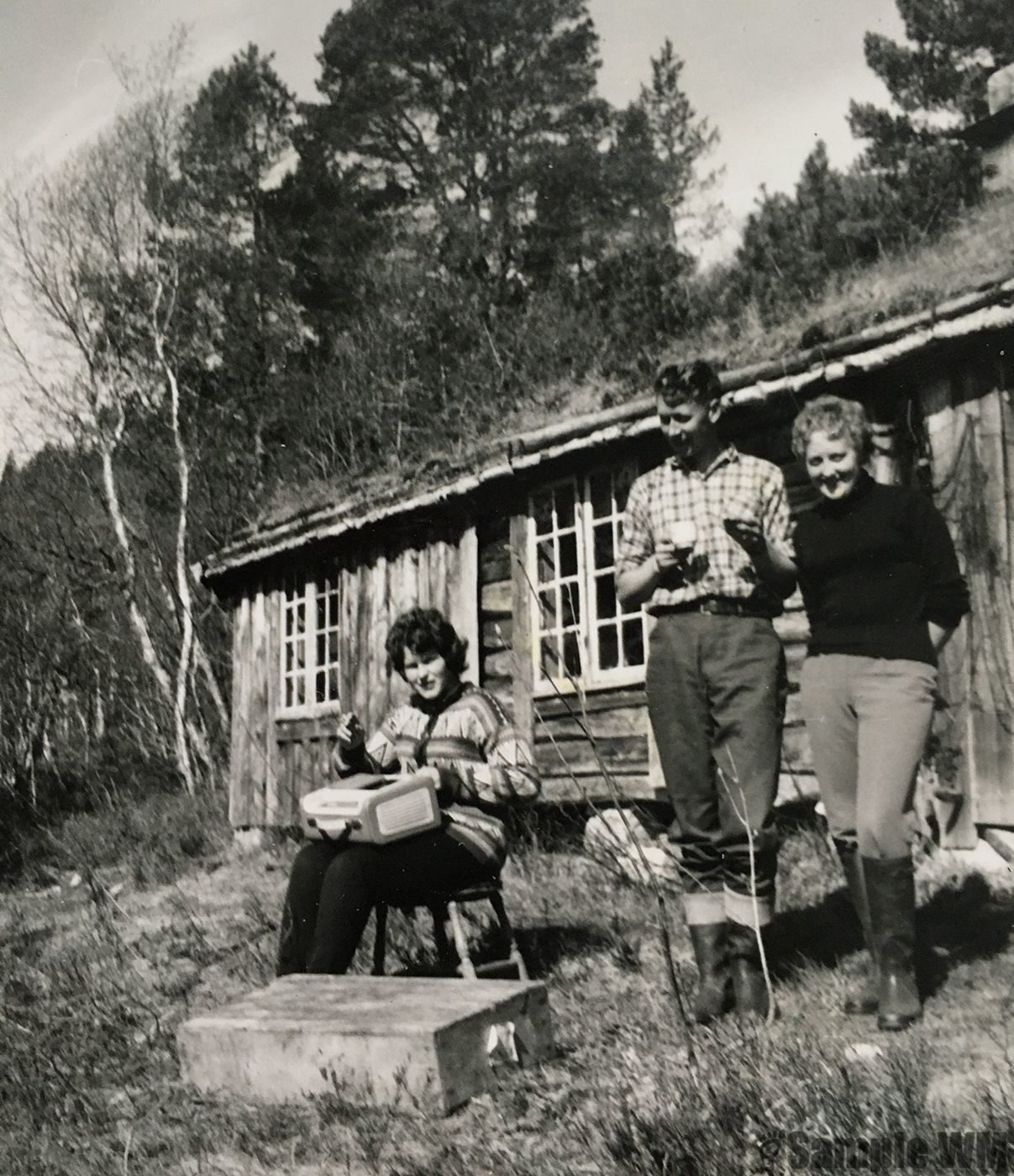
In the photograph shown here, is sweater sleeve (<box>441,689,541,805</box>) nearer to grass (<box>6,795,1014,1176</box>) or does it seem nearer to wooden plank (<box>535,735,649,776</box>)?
grass (<box>6,795,1014,1176</box>)

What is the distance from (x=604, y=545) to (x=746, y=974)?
478 centimetres

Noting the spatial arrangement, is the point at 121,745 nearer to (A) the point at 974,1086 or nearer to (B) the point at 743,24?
(B) the point at 743,24

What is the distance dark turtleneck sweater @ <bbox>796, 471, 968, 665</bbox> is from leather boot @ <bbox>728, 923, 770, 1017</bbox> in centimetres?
93

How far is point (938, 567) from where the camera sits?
3.60m

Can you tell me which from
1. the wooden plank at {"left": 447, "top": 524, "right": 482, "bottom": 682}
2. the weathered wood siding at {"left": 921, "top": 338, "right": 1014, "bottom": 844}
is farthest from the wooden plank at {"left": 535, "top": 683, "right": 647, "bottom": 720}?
the weathered wood siding at {"left": 921, "top": 338, "right": 1014, "bottom": 844}

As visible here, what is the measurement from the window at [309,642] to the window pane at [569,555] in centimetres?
275

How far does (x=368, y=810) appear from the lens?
399cm

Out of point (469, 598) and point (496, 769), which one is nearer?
point (496, 769)

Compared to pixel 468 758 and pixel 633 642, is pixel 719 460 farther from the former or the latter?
pixel 633 642

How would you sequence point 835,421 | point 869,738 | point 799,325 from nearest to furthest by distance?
1. point 869,738
2. point 835,421
3. point 799,325

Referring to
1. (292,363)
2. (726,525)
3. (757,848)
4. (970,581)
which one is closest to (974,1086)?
(757,848)

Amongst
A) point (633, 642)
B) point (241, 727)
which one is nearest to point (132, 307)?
point (241, 727)

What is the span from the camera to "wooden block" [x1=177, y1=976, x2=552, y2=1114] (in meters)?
3.19

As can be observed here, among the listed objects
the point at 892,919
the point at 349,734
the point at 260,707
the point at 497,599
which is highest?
the point at 497,599
